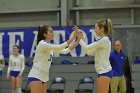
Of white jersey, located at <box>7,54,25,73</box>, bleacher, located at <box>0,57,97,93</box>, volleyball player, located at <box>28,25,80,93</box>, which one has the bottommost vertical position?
bleacher, located at <box>0,57,97,93</box>

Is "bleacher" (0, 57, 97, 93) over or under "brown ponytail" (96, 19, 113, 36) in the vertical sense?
under

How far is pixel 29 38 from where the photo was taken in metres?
13.1

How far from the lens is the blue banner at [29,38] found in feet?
40.9

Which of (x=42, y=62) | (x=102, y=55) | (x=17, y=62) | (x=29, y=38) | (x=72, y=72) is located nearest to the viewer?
(x=42, y=62)

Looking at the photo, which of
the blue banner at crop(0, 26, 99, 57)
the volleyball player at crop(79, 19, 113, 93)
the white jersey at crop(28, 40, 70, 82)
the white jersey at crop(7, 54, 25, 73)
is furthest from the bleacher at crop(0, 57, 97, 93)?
the white jersey at crop(28, 40, 70, 82)

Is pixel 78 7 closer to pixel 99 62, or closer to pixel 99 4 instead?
pixel 99 4

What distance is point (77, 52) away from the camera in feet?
41.3

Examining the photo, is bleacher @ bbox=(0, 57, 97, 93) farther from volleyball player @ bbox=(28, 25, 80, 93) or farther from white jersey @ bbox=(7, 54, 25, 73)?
volleyball player @ bbox=(28, 25, 80, 93)

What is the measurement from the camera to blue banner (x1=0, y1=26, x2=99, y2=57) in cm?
1246

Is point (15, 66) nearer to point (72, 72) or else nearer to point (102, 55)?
point (72, 72)

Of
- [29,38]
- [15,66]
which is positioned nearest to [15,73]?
[15,66]

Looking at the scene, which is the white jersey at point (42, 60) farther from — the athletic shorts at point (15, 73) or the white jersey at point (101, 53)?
the athletic shorts at point (15, 73)

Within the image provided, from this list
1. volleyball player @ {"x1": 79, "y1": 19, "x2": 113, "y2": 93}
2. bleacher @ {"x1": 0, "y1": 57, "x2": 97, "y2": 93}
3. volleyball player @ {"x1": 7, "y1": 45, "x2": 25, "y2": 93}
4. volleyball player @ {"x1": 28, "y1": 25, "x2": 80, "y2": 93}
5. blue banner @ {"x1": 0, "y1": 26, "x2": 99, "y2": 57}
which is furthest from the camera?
blue banner @ {"x1": 0, "y1": 26, "x2": 99, "y2": 57}

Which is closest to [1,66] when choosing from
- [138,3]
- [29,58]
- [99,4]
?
[29,58]
